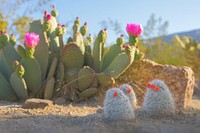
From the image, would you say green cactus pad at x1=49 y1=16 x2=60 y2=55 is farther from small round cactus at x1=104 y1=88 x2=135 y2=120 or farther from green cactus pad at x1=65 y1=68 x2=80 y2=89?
small round cactus at x1=104 y1=88 x2=135 y2=120

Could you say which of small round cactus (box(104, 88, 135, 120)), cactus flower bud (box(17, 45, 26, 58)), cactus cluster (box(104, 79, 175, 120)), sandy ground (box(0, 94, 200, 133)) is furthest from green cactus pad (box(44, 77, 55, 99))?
small round cactus (box(104, 88, 135, 120))

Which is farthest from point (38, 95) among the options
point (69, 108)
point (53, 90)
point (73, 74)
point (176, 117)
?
point (176, 117)

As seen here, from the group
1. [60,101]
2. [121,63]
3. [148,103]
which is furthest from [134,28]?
[148,103]

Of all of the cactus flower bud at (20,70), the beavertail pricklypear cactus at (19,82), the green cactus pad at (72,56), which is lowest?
the beavertail pricklypear cactus at (19,82)

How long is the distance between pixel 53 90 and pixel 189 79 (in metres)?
1.90

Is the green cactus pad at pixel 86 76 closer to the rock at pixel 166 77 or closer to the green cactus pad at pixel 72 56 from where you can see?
the green cactus pad at pixel 72 56

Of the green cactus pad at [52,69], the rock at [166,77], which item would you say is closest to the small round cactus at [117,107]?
the rock at [166,77]

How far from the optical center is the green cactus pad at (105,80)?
559 centimetres

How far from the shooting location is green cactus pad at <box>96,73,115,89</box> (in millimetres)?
5594

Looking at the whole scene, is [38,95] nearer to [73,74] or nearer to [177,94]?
[73,74]

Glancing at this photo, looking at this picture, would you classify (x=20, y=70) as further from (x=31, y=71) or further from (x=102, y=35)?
(x=102, y=35)

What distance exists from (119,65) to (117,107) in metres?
1.94

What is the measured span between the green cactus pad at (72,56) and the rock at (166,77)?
63 centimetres

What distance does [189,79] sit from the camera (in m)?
5.70
